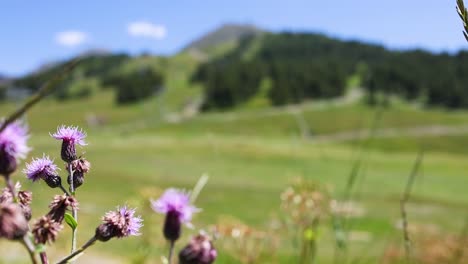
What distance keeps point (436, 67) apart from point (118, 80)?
91.7m

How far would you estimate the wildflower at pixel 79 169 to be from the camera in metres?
1.21

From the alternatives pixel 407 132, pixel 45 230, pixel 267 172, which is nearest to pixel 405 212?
pixel 45 230

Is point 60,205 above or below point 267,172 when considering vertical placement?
above

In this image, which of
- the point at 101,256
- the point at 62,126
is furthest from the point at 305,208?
the point at 101,256

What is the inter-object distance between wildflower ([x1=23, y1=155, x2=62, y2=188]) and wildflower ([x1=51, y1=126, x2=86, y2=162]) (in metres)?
0.05

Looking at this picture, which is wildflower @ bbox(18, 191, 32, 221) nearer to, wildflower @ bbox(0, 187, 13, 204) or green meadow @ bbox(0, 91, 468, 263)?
wildflower @ bbox(0, 187, 13, 204)

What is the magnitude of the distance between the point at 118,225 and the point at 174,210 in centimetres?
16

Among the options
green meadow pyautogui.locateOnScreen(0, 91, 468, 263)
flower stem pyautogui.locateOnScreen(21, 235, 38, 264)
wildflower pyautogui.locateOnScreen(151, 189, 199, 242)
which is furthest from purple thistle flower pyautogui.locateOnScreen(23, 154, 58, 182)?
flower stem pyautogui.locateOnScreen(21, 235, 38, 264)

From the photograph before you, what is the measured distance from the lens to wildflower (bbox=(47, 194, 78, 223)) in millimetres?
1076

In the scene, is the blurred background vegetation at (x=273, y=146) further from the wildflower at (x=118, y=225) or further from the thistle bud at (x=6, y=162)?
the wildflower at (x=118, y=225)

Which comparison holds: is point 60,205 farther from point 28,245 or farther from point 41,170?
point 28,245

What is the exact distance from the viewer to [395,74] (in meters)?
122

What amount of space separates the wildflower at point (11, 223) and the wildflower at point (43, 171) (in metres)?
0.33

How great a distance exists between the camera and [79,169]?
4.10 feet
